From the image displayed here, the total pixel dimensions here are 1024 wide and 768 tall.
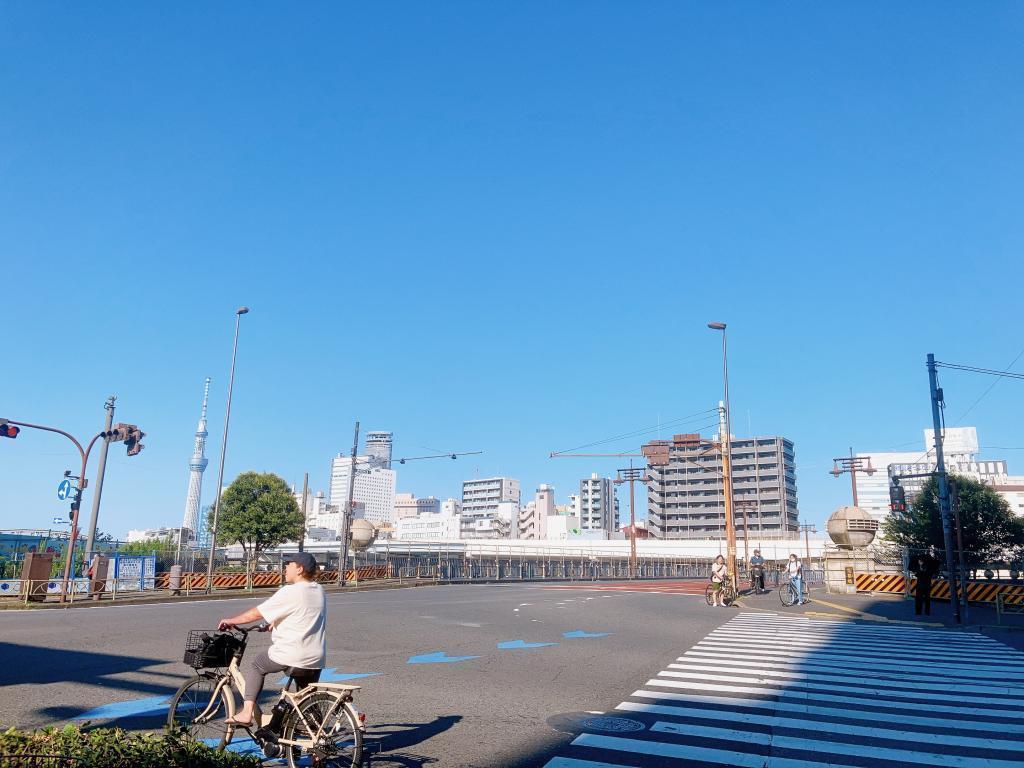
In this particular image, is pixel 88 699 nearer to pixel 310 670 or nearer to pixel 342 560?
pixel 310 670

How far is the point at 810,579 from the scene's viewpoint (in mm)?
44094

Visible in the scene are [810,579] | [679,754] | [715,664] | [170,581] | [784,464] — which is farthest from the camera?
[784,464]

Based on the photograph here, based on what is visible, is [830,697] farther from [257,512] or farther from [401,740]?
[257,512]

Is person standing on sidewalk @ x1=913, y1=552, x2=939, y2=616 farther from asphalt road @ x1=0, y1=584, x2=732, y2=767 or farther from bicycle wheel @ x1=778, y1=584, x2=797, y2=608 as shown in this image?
asphalt road @ x1=0, y1=584, x2=732, y2=767

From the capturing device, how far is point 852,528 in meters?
37.8

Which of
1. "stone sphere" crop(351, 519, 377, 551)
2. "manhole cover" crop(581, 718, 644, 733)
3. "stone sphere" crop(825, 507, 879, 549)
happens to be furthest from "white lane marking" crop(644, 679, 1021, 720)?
"stone sphere" crop(351, 519, 377, 551)

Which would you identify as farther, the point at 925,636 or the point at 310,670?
the point at 925,636

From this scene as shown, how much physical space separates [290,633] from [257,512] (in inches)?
2142

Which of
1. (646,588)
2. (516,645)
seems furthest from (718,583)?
(516,645)

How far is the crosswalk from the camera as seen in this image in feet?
21.4

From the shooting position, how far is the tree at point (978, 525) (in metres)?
56.0

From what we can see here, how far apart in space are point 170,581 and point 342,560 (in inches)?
327

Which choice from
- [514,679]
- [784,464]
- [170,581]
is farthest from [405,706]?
[784,464]

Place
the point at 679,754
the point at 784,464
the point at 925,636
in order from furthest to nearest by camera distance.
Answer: the point at 784,464, the point at 925,636, the point at 679,754
